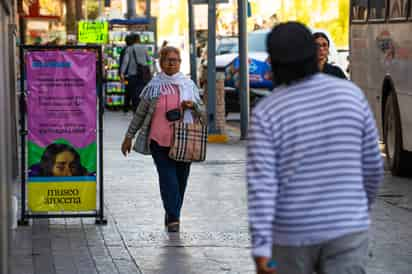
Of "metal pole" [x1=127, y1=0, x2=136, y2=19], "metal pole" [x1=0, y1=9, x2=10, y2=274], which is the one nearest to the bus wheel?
"metal pole" [x1=0, y1=9, x2=10, y2=274]

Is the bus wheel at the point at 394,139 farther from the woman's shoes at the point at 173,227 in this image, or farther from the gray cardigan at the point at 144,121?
the woman's shoes at the point at 173,227

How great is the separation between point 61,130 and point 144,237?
1210mm

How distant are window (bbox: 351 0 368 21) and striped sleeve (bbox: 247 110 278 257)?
1330 centimetres

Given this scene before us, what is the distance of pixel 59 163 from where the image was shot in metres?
11.5

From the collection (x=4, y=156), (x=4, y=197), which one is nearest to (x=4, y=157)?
(x=4, y=156)

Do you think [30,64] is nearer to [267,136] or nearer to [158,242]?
[158,242]

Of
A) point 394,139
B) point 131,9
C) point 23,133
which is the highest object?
point 131,9

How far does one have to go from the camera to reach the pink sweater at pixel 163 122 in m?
11.1

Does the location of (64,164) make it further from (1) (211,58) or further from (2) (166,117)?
(1) (211,58)

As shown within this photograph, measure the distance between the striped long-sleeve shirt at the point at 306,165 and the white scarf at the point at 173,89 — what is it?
582 centimetres

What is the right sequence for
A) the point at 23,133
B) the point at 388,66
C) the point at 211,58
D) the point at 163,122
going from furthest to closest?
the point at 211,58, the point at 388,66, the point at 23,133, the point at 163,122

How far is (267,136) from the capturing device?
5.21 m

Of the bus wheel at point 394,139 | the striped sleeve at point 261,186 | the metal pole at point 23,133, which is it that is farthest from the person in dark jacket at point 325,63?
the bus wheel at point 394,139

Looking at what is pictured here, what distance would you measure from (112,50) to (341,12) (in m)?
13.3
